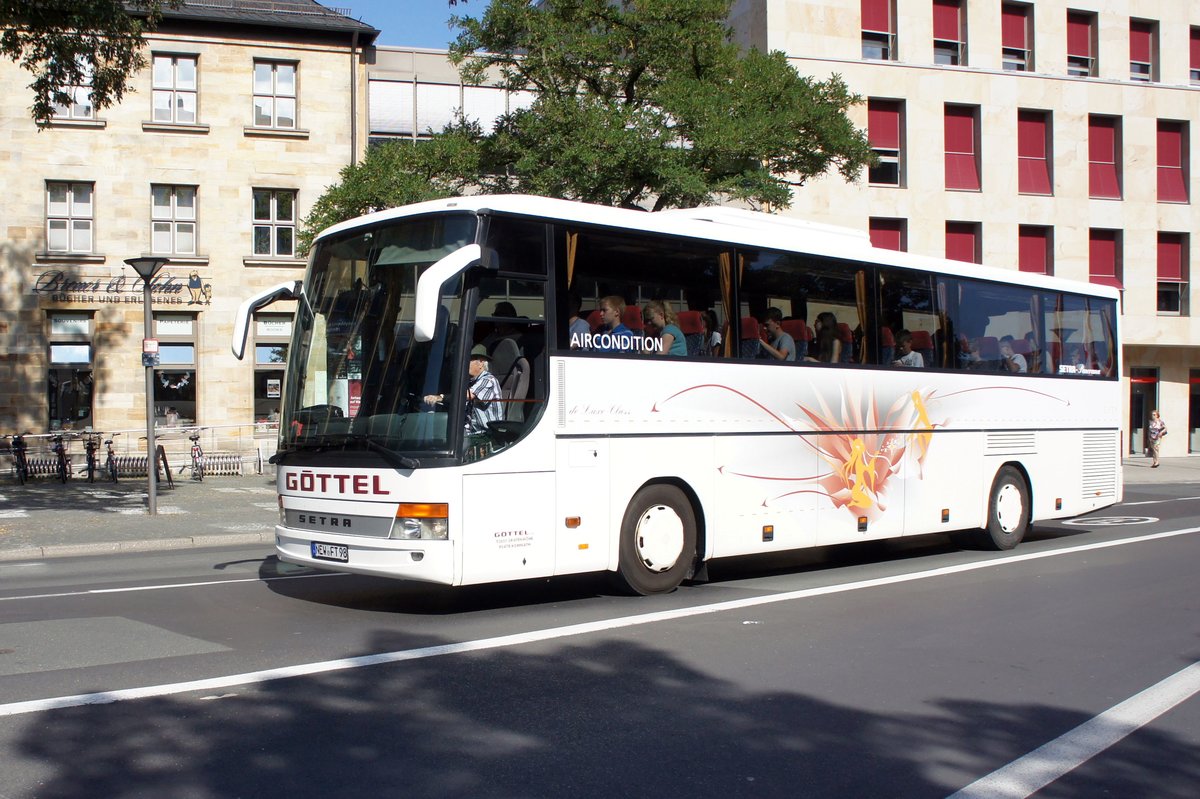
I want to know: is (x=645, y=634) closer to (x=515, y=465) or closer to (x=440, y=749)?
(x=515, y=465)

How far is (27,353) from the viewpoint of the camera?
2997 centimetres

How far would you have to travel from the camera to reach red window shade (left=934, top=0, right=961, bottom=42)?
Result: 37.5 meters

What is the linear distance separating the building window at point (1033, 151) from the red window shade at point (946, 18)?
3493mm

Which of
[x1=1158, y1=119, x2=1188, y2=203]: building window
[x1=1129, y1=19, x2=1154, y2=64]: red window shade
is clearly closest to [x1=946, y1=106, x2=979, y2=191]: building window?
[x1=1129, y1=19, x2=1154, y2=64]: red window shade

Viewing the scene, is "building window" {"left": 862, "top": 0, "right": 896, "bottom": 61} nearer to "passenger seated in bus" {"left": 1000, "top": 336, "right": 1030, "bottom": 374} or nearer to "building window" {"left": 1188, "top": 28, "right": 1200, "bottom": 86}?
"building window" {"left": 1188, "top": 28, "right": 1200, "bottom": 86}

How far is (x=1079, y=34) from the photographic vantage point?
39.5m

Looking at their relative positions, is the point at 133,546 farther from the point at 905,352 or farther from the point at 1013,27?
the point at 1013,27

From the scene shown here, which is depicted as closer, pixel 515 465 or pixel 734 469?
pixel 515 465

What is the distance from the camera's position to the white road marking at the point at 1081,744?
510 centimetres

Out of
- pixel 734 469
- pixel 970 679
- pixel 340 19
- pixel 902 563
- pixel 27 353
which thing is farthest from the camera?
pixel 340 19

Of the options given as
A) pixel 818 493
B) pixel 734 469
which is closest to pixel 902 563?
pixel 818 493

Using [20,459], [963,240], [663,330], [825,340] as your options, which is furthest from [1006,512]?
[963,240]

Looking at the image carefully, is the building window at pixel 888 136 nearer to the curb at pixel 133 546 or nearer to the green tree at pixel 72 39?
the green tree at pixel 72 39

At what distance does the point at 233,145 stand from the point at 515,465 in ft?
83.2
